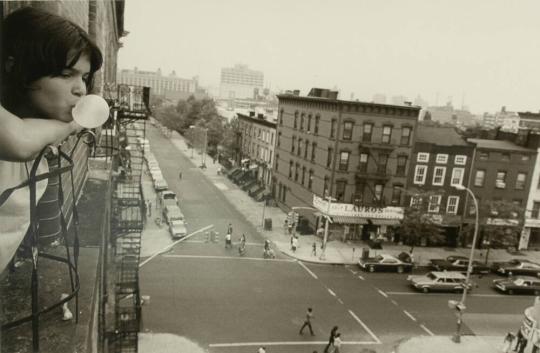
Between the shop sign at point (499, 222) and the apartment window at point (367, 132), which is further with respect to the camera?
the shop sign at point (499, 222)

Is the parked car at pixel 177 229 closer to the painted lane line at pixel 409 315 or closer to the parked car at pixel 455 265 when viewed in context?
the painted lane line at pixel 409 315

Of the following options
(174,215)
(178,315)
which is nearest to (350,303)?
(178,315)

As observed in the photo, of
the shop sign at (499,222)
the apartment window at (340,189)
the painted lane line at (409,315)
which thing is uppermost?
the apartment window at (340,189)

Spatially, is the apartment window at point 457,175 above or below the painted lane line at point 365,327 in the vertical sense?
above

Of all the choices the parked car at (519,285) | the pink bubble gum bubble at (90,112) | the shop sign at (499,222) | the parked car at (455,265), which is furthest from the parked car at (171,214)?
the pink bubble gum bubble at (90,112)

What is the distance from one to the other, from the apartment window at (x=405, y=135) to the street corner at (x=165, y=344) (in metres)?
24.8

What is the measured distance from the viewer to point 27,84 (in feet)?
6.64

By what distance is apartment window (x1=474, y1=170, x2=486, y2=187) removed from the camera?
3884 centimetres

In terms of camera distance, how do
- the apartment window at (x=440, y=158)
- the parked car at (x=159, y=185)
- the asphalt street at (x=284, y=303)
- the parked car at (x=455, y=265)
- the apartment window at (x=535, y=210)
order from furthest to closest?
the parked car at (x=159, y=185) → the apartment window at (x=535, y=210) → the apartment window at (x=440, y=158) → the parked car at (x=455, y=265) → the asphalt street at (x=284, y=303)

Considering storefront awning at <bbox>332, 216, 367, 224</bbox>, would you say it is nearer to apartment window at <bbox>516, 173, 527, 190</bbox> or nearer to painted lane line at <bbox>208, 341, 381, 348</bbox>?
apartment window at <bbox>516, 173, 527, 190</bbox>

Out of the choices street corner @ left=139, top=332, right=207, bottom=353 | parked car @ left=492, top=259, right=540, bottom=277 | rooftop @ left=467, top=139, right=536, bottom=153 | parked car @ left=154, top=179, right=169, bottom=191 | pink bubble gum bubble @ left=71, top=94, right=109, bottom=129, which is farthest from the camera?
parked car @ left=154, top=179, right=169, bottom=191

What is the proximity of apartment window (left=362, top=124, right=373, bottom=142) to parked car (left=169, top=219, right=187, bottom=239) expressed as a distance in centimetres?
1543

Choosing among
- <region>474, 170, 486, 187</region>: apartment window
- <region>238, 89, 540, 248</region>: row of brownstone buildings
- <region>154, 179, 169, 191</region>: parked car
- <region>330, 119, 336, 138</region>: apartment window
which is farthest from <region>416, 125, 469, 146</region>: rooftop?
<region>154, 179, 169, 191</region>: parked car

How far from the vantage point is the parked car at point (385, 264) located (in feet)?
101
